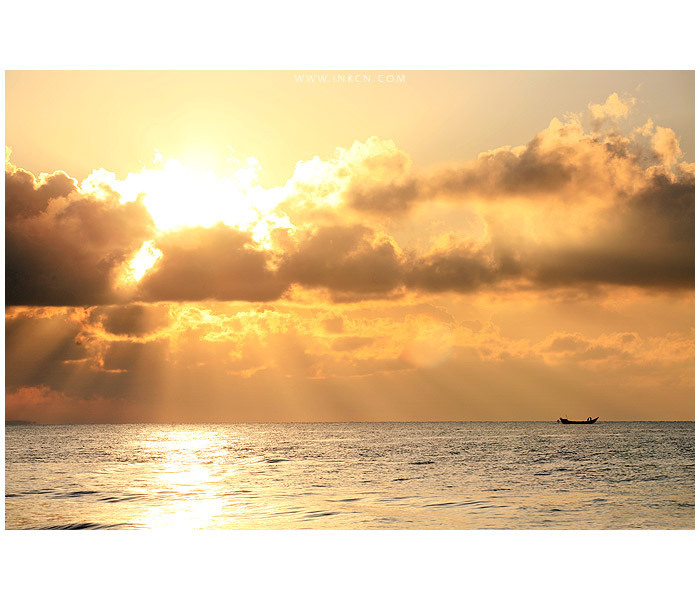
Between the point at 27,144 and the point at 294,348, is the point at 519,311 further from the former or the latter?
the point at 27,144

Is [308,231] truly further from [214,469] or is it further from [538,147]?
[214,469]

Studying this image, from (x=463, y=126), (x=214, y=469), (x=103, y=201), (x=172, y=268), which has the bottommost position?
(x=214, y=469)

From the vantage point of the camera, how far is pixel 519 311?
77.6 ft

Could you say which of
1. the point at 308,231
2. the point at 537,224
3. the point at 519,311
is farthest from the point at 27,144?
the point at 519,311

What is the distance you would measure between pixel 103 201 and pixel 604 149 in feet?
39.5
